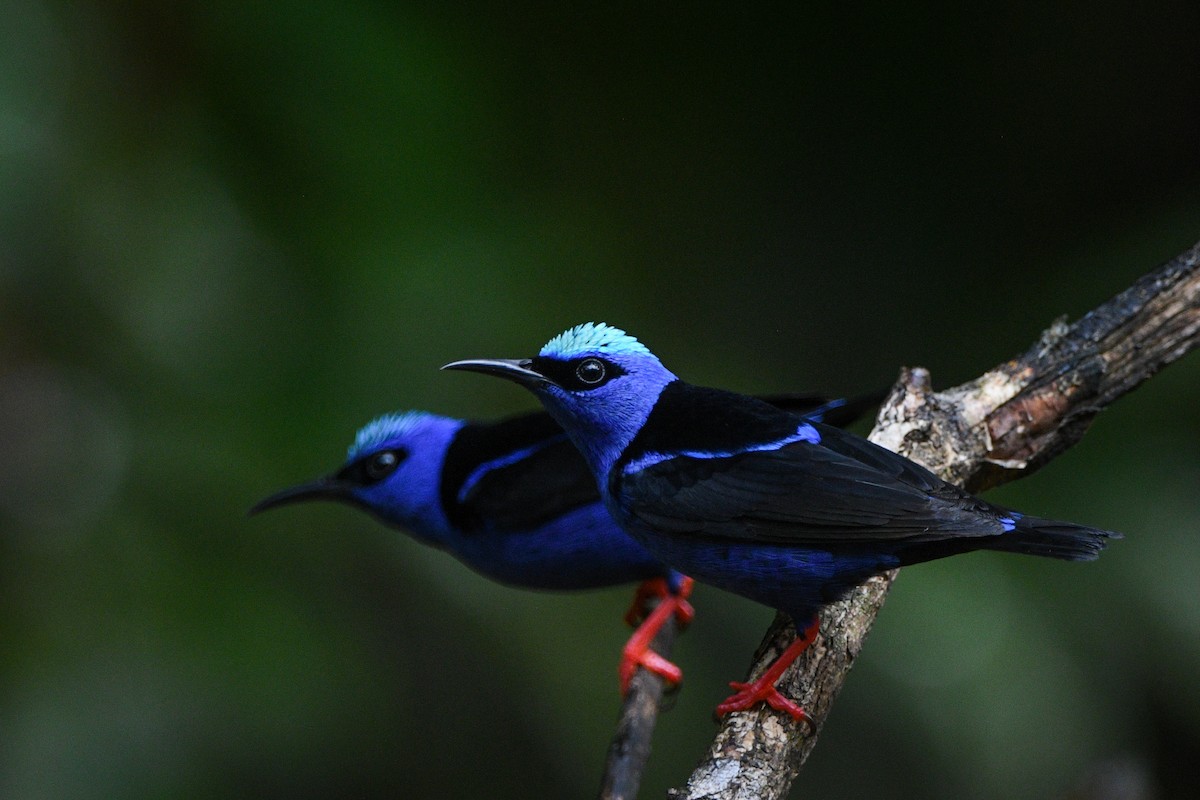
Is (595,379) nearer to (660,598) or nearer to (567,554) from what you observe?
(567,554)

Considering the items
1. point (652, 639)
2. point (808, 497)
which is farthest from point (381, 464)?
point (808, 497)

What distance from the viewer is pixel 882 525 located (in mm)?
2543

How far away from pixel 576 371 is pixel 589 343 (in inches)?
2.6

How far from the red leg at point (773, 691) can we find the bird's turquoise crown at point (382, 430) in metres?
1.75

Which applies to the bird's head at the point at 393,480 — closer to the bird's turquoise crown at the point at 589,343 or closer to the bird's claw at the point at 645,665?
the bird's claw at the point at 645,665

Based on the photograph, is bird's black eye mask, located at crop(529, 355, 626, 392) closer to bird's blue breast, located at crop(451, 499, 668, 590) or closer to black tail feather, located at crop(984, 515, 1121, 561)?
black tail feather, located at crop(984, 515, 1121, 561)

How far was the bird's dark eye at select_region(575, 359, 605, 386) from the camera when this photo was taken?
2604 mm

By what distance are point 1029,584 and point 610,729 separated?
67.3 inches

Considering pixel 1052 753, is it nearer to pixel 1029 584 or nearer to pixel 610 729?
pixel 1029 584

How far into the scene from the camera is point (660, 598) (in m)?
4.52

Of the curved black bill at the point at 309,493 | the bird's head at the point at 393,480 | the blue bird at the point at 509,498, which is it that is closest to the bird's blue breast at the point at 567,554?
the blue bird at the point at 509,498

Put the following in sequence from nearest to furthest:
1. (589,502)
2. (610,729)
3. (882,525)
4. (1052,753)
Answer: (882,525), (589,502), (1052,753), (610,729)

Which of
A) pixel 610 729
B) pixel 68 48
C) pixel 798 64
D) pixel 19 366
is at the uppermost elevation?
pixel 798 64

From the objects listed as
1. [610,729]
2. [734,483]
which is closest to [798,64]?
[610,729]
